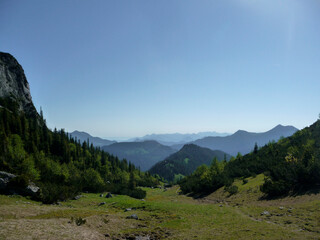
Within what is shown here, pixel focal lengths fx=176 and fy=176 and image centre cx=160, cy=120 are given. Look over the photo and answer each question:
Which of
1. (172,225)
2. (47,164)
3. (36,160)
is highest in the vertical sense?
(36,160)

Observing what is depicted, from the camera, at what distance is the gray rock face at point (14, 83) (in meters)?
122

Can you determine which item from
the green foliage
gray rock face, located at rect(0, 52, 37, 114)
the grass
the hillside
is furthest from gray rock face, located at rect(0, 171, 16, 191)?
gray rock face, located at rect(0, 52, 37, 114)

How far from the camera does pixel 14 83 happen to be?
5172 inches

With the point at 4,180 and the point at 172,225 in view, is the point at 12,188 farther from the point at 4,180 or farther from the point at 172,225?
the point at 172,225

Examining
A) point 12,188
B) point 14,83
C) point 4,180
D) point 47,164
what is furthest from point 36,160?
point 14,83

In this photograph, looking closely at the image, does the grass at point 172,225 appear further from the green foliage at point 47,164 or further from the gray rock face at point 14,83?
the gray rock face at point 14,83

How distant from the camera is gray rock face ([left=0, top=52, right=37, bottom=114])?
122 m

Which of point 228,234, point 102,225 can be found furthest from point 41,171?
point 228,234

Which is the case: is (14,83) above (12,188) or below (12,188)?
above

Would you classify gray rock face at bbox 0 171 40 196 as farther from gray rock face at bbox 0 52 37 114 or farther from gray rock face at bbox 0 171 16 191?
gray rock face at bbox 0 52 37 114

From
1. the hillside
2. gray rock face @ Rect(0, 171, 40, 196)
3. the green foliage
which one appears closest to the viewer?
gray rock face @ Rect(0, 171, 40, 196)

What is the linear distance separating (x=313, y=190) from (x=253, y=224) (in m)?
21.9

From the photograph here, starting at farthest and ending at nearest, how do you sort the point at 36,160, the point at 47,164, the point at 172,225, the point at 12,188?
the point at 47,164 < the point at 36,160 < the point at 12,188 < the point at 172,225

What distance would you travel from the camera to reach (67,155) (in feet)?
333
